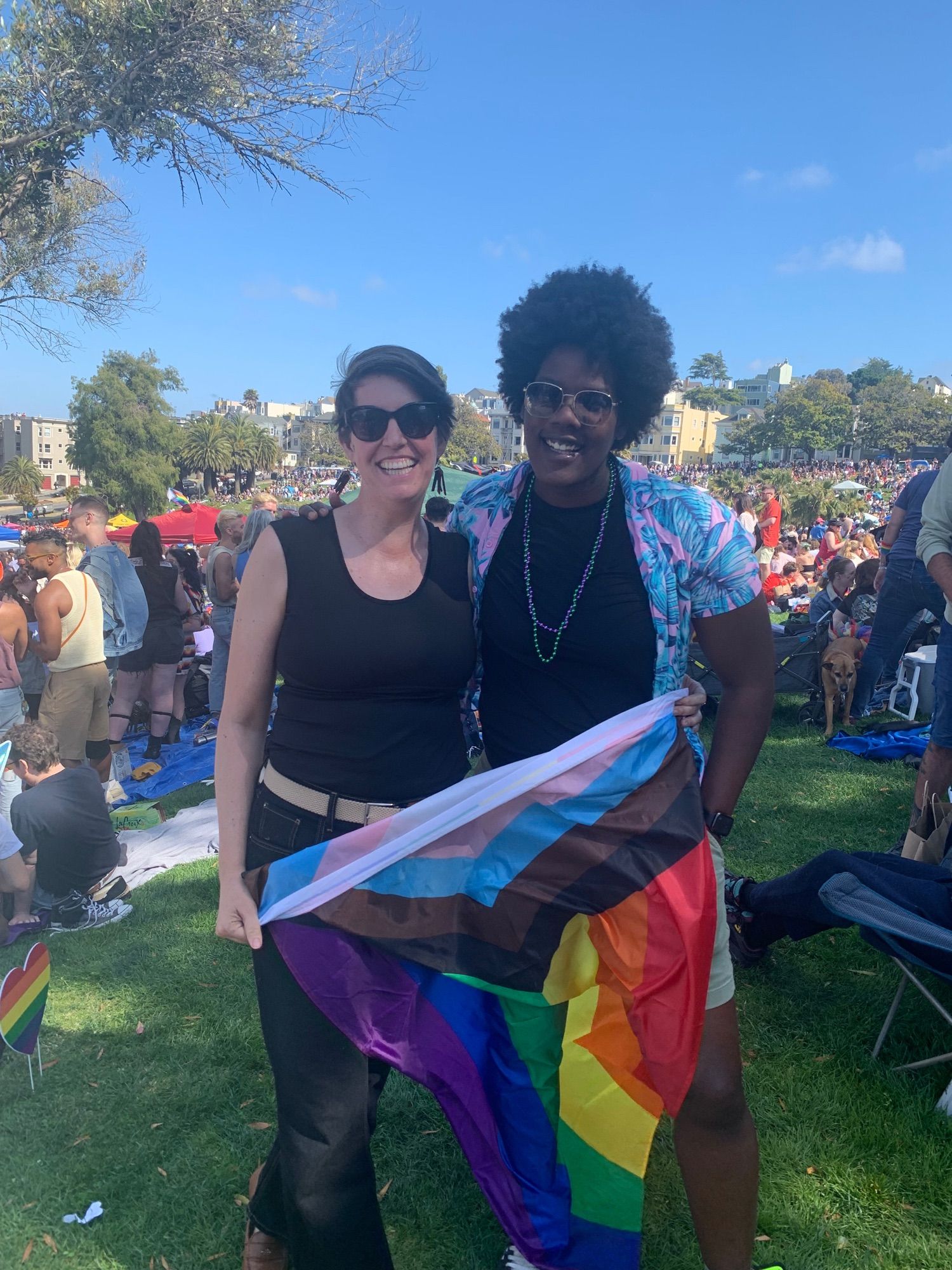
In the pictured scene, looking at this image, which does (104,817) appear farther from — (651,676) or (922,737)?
(922,737)

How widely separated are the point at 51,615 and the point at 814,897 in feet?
17.6

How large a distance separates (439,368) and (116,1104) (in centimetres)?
274

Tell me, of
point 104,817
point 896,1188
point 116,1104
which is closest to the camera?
point 896,1188

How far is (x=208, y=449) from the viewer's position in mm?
80625

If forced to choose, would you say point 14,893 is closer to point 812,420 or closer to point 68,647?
point 68,647

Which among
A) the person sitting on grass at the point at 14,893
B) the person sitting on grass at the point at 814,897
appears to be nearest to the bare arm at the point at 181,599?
the person sitting on grass at the point at 14,893

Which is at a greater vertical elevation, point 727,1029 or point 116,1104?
point 727,1029

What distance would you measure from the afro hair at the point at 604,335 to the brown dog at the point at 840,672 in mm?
5746

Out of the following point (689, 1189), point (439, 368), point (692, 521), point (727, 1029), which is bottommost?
point (689, 1189)

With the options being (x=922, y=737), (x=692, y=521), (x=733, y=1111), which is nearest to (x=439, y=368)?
(x=692, y=521)

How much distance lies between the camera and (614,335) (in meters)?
1.98

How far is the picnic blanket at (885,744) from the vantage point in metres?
6.48

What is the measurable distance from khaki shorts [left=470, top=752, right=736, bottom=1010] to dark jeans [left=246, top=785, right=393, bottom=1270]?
76 centimetres

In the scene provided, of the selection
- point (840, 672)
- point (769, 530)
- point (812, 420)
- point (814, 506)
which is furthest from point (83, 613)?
point (812, 420)
